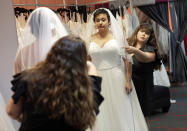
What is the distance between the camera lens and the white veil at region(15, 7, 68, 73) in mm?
2037

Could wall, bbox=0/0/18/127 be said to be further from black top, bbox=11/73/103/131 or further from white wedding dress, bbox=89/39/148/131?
black top, bbox=11/73/103/131

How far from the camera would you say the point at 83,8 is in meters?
3.25

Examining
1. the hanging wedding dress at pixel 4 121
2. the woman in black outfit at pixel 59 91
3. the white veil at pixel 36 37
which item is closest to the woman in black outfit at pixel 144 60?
the white veil at pixel 36 37

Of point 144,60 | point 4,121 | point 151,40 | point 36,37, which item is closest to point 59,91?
point 36,37

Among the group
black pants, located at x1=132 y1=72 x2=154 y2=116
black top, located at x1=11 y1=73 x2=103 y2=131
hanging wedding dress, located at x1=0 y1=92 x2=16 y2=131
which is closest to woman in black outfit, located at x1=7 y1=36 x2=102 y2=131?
black top, located at x1=11 y1=73 x2=103 y2=131

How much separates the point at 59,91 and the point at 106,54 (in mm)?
1574

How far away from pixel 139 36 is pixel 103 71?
0.62m

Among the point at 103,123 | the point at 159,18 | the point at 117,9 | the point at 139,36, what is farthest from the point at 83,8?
the point at 159,18

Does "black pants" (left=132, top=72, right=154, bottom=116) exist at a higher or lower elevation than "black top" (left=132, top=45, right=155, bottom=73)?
lower

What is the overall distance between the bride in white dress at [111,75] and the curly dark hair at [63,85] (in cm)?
147

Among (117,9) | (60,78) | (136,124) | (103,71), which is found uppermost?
(117,9)

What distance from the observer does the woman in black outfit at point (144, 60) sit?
2966 mm

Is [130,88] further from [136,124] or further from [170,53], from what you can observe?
[170,53]

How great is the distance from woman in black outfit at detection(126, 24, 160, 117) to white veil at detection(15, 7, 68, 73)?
1.00 metres
